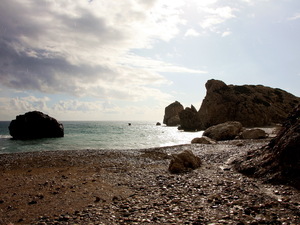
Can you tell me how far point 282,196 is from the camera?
816cm

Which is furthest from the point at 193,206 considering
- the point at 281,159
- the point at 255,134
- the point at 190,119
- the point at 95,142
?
the point at 190,119

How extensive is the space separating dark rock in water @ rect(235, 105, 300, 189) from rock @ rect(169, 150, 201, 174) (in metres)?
3.03

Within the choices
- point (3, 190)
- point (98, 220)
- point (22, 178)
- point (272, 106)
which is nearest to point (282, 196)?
point (98, 220)

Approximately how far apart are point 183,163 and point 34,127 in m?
58.0

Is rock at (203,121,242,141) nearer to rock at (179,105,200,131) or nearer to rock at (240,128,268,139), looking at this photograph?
rock at (240,128,268,139)

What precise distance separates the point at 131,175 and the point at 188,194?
17.6 ft

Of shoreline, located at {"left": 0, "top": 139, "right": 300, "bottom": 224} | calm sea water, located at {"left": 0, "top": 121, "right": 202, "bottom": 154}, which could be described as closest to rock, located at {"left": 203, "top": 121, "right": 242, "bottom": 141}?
calm sea water, located at {"left": 0, "top": 121, "right": 202, "bottom": 154}

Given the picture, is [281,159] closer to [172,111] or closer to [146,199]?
[146,199]

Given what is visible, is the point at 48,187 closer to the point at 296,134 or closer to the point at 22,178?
the point at 22,178

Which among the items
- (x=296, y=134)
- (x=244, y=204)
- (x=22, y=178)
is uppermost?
(x=296, y=134)

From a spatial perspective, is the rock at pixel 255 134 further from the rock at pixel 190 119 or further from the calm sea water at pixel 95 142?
the rock at pixel 190 119

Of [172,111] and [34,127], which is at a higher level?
[172,111]

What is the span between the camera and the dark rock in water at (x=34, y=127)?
5841 cm

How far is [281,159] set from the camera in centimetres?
1044
